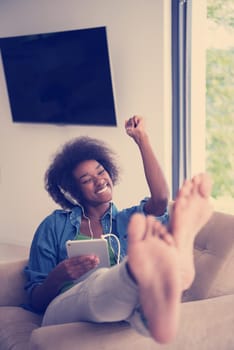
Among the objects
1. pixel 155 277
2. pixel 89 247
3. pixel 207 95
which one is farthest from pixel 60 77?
pixel 155 277

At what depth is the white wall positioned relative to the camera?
3193mm

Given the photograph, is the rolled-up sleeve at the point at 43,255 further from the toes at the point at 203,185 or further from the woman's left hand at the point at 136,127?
the toes at the point at 203,185

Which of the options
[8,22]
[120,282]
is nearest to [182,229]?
[120,282]

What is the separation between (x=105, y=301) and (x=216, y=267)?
557 millimetres

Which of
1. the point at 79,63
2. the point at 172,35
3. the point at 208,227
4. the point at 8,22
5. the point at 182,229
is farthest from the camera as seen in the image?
the point at 8,22

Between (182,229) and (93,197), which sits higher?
(182,229)

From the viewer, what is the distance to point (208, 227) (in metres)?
1.89

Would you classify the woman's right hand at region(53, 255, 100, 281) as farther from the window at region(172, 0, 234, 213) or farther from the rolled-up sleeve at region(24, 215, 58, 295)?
the window at region(172, 0, 234, 213)

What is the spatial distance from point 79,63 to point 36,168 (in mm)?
878

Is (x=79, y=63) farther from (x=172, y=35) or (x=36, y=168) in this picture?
(x=36, y=168)

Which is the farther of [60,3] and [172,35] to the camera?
[60,3]

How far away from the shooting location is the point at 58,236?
1869 mm

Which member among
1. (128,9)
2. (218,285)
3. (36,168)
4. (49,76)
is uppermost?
(128,9)

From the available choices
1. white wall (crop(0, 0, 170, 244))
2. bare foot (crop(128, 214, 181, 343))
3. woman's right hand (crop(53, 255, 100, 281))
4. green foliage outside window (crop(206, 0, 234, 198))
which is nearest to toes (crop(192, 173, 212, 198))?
bare foot (crop(128, 214, 181, 343))
